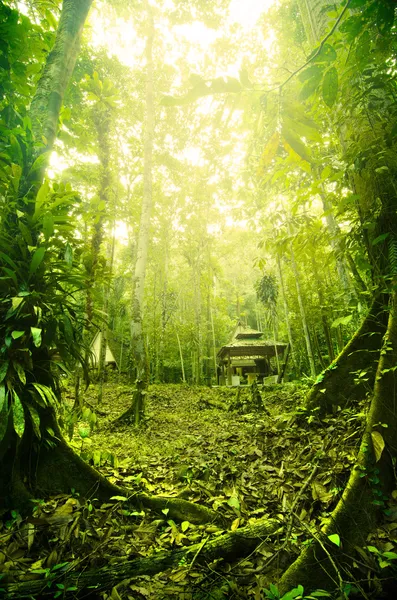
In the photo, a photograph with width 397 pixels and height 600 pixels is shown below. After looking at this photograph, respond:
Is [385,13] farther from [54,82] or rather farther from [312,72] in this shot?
[54,82]

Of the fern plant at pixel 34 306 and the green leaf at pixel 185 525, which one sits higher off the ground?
the fern plant at pixel 34 306

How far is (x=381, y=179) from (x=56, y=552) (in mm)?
3452

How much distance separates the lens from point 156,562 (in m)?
1.79

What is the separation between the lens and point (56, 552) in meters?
1.73

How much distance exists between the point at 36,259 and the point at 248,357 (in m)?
20.5

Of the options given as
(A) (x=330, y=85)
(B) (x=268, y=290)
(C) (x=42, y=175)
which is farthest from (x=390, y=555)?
(B) (x=268, y=290)

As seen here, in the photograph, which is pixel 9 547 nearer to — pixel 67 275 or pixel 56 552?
pixel 56 552

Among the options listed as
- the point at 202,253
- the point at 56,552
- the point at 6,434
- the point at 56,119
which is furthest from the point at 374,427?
the point at 202,253

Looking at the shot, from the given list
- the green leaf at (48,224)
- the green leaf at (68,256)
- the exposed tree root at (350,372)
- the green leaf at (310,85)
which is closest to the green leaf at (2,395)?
the green leaf at (68,256)

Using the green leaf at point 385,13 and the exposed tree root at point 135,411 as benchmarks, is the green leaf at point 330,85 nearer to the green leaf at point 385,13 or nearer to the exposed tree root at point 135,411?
the green leaf at point 385,13

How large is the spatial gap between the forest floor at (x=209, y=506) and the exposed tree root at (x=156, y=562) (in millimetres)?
37

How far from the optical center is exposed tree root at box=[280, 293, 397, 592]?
5.19ft

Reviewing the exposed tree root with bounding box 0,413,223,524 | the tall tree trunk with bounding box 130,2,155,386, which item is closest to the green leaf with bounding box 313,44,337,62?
the exposed tree root with bounding box 0,413,223,524

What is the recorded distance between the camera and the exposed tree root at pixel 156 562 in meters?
1.47
